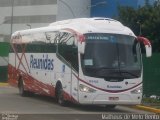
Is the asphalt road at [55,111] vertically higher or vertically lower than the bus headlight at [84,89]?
lower

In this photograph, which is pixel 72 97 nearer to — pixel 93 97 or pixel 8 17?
pixel 93 97

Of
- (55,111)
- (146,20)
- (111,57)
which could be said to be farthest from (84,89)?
(146,20)

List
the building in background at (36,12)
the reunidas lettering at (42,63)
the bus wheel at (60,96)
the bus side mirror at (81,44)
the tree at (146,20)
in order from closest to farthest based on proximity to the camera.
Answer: the bus side mirror at (81,44)
the bus wheel at (60,96)
the reunidas lettering at (42,63)
the tree at (146,20)
the building in background at (36,12)

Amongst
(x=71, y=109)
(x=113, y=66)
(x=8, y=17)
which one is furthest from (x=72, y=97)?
(x=8, y=17)

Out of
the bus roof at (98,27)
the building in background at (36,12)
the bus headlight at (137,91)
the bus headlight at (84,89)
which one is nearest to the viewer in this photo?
the bus headlight at (84,89)

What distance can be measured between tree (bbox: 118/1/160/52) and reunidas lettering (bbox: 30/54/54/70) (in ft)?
38.0

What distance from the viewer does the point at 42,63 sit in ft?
79.4

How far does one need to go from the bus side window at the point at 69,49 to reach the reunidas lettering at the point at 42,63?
1.22 meters

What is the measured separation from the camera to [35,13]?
79188mm

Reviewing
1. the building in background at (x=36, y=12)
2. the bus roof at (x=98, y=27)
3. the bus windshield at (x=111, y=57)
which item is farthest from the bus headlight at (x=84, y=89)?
the building in background at (x=36, y=12)

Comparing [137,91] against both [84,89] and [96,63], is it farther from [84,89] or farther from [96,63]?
[84,89]

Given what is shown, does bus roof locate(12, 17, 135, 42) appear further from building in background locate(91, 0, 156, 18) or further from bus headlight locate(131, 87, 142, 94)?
building in background locate(91, 0, 156, 18)

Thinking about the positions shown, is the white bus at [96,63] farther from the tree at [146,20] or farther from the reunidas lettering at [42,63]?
the tree at [146,20]

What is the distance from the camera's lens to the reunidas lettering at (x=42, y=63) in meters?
23.2
